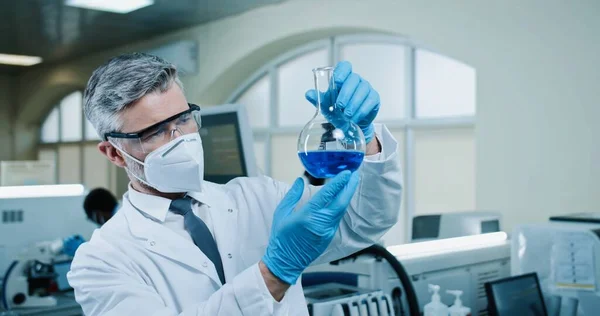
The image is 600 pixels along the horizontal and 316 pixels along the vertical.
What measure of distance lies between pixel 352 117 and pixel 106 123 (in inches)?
20.7

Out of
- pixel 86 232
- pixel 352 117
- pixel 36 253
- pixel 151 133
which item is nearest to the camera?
pixel 352 117

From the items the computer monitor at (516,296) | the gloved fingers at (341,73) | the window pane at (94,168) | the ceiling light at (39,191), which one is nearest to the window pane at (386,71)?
the ceiling light at (39,191)

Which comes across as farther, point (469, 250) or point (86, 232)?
point (86, 232)

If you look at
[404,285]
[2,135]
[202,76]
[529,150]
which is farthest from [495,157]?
[2,135]

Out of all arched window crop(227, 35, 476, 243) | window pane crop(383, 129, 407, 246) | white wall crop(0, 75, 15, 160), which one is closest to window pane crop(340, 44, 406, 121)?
arched window crop(227, 35, 476, 243)

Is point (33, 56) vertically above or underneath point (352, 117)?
above

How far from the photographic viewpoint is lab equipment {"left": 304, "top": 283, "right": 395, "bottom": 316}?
1.45 metres

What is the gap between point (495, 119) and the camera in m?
3.85

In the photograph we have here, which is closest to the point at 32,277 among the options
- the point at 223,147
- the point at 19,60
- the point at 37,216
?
the point at 37,216

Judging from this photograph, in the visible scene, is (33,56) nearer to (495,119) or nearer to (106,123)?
(495,119)

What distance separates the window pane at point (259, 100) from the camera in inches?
244

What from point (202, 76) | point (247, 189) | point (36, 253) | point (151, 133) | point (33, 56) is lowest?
point (36, 253)

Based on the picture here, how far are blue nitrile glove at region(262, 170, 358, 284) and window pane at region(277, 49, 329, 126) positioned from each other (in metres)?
4.67

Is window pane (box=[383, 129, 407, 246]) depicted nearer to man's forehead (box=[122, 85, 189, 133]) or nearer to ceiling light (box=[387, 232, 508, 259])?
ceiling light (box=[387, 232, 508, 259])
